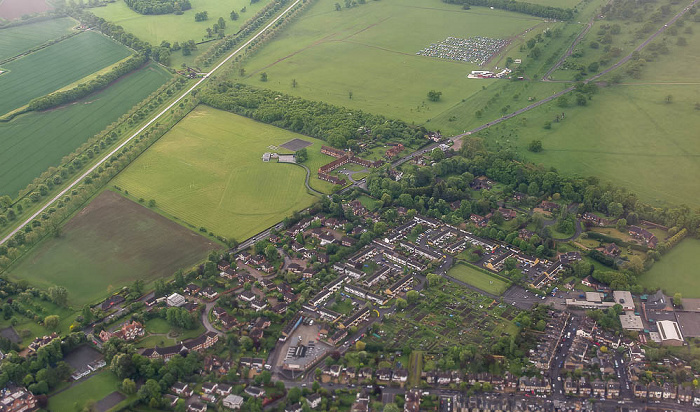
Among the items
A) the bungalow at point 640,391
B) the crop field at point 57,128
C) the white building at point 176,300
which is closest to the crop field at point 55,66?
the crop field at point 57,128

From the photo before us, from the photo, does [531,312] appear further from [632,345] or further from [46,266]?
[46,266]

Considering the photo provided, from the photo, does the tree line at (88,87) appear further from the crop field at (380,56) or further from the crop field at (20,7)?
the crop field at (20,7)

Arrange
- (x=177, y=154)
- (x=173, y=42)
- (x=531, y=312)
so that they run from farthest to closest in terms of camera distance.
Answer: (x=173, y=42) < (x=177, y=154) < (x=531, y=312)

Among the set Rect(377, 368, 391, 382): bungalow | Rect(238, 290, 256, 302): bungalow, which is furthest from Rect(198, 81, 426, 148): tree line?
Rect(377, 368, 391, 382): bungalow

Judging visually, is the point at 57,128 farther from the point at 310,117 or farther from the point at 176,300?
the point at 176,300

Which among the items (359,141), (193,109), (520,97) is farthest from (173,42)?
(520,97)

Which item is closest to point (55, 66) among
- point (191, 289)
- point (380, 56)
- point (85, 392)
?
point (380, 56)

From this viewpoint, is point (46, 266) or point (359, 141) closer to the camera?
point (46, 266)
